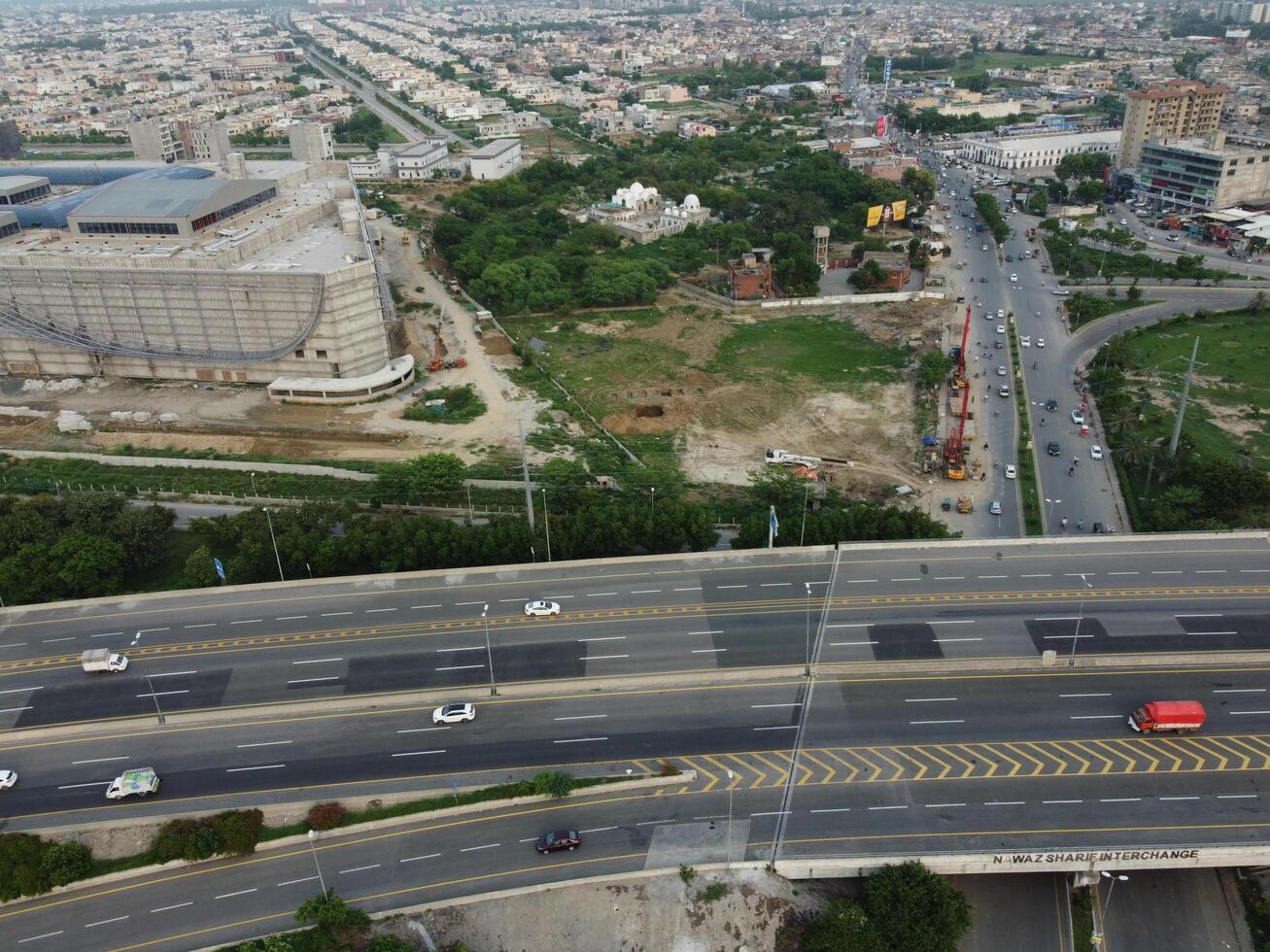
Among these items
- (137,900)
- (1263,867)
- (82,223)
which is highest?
(82,223)

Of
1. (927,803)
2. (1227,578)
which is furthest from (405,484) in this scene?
(1227,578)

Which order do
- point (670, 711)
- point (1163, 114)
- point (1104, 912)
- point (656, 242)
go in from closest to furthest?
point (1104, 912)
point (670, 711)
point (656, 242)
point (1163, 114)

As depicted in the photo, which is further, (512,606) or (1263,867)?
(512,606)

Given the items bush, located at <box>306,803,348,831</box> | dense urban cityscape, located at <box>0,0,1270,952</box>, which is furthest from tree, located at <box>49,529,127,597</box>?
bush, located at <box>306,803,348,831</box>

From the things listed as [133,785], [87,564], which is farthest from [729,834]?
[87,564]

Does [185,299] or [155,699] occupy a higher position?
[185,299]

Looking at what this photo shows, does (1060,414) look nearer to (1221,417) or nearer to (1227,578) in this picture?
(1221,417)

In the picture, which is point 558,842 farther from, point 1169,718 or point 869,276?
point 869,276
